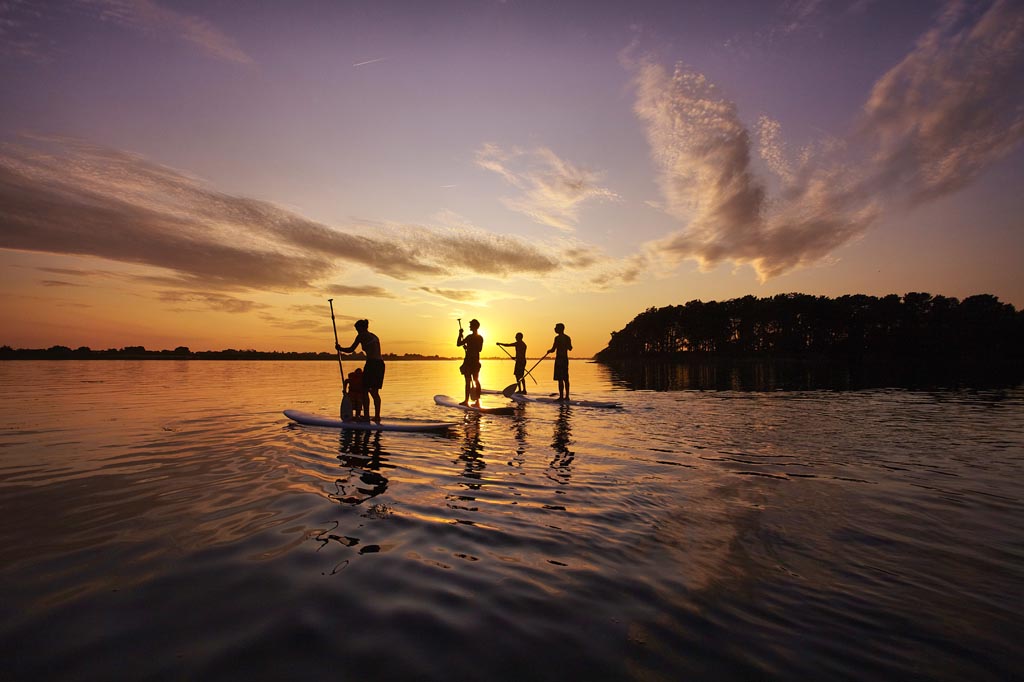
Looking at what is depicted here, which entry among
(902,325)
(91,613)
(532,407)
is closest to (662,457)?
(91,613)

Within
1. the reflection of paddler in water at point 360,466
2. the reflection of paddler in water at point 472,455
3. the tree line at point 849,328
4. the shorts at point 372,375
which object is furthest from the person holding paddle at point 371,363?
the tree line at point 849,328

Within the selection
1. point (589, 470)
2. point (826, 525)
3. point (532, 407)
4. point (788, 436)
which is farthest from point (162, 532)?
point (532, 407)

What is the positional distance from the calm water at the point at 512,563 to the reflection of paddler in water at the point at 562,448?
3.9 inches

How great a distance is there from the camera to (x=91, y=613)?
3.44 m

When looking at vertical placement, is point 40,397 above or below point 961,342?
below

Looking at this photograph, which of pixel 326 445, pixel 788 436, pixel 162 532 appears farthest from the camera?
pixel 788 436

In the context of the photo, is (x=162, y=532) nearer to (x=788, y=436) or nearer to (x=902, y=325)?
(x=788, y=436)

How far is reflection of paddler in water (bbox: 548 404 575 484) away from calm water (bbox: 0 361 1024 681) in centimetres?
10

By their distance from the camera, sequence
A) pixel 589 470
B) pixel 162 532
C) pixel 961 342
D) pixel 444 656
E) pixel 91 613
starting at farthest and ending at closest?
pixel 961 342
pixel 589 470
pixel 162 532
pixel 91 613
pixel 444 656

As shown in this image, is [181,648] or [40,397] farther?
[40,397]

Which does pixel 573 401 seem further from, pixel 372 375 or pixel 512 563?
pixel 512 563

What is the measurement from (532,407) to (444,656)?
16183mm

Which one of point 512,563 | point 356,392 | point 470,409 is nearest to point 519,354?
point 470,409

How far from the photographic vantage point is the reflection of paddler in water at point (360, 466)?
263 inches
